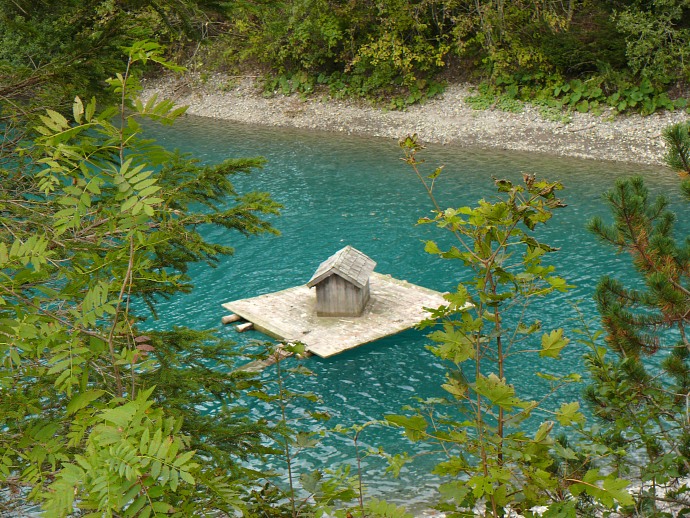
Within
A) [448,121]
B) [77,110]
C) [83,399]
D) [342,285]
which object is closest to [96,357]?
[83,399]

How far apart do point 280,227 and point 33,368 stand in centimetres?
1427

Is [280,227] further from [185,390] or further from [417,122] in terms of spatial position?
[185,390]

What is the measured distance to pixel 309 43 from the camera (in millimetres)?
29484

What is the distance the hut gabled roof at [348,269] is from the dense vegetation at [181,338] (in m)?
2.14

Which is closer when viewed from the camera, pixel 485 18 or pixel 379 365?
pixel 379 365

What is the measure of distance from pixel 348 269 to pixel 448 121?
1374 centimetres

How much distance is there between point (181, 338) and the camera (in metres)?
5.02

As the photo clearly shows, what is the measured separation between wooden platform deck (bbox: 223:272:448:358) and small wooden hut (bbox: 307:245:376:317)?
6.3 inches

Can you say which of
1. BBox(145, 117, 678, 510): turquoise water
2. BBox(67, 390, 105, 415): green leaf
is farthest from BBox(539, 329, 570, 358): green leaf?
BBox(145, 117, 678, 510): turquoise water

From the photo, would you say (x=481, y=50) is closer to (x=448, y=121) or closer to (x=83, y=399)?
(x=448, y=121)

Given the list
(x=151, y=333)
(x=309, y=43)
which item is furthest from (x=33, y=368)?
(x=309, y=43)

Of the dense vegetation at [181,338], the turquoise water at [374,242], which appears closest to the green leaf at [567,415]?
the dense vegetation at [181,338]

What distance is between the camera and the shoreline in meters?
21.0

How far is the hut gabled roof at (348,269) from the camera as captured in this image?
1191 cm
